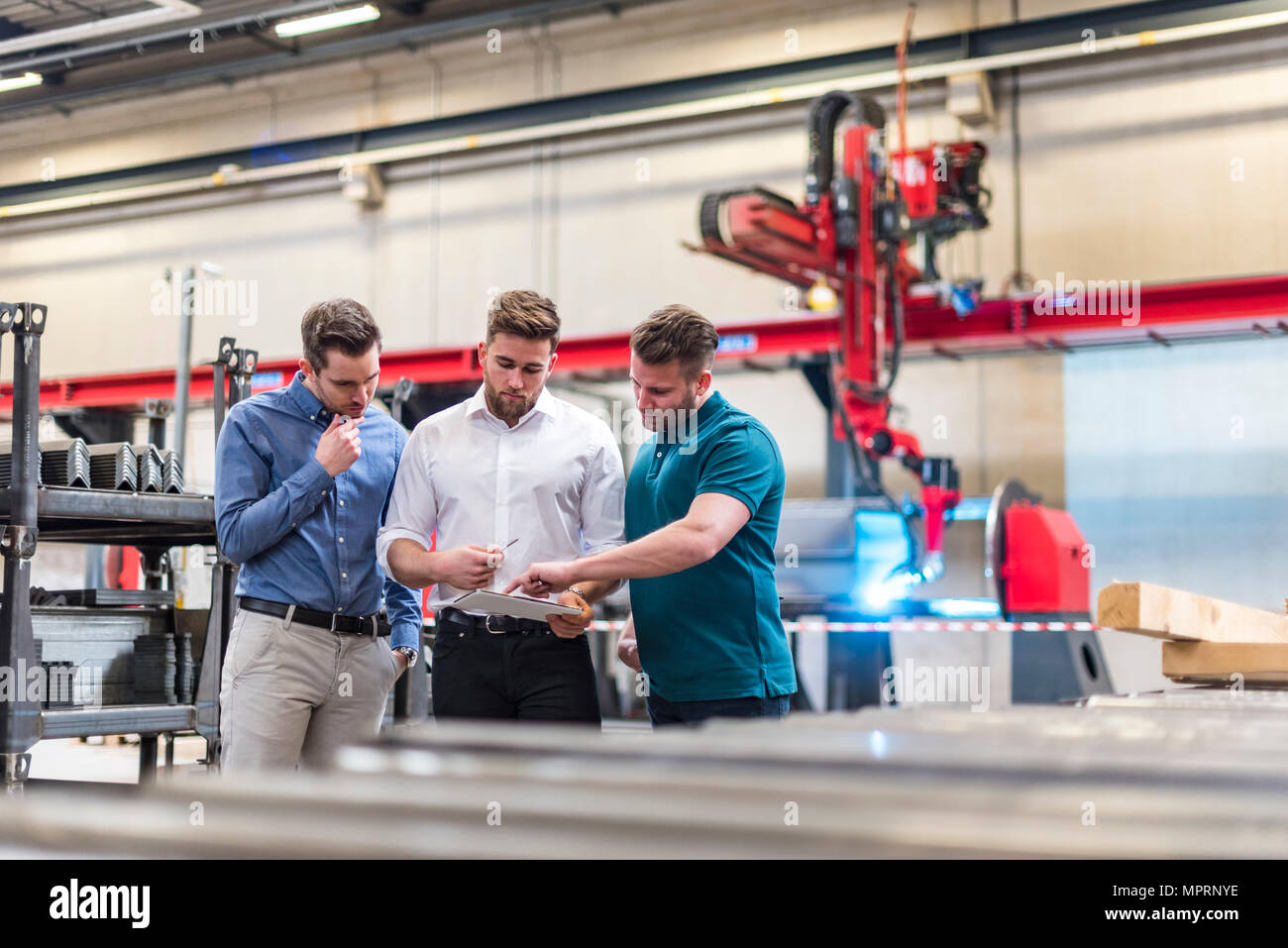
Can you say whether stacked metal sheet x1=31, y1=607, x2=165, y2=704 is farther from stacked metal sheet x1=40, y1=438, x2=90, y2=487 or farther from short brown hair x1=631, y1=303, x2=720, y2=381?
short brown hair x1=631, y1=303, x2=720, y2=381

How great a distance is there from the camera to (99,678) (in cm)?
384

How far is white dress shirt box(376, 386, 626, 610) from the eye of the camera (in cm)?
280

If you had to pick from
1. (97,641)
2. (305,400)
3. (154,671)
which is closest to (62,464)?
(97,641)

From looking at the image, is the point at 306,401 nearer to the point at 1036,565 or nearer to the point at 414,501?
the point at 414,501

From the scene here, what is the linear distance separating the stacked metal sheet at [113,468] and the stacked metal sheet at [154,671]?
52 cm

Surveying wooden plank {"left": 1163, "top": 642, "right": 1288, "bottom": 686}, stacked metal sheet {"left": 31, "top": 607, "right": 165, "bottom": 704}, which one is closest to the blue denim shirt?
stacked metal sheet {"left": 31, "top": 607, "right": 165, "bottom": 704}

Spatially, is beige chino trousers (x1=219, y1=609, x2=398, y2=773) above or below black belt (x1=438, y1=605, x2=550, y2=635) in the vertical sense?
below

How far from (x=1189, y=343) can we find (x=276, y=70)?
982 cm

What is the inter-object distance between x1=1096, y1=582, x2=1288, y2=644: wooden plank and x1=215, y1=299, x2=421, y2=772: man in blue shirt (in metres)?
1.63

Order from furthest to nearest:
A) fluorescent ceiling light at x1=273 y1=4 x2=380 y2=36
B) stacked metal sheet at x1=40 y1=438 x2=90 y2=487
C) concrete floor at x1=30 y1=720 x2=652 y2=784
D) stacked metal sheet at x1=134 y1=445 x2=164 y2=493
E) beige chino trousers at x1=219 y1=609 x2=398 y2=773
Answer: fluorescent ceiling light at x1=273 y1=4 x2=380 y2=36 < concrete floor at x1=30 y1=720 x2=652 y2=784 < stacked metal sheet at x1=134 y1=445 x2=164 y2=493 < stacked metal sheet at x1=40 y1=438 x2=90 y2=487 < beige chino trousers at x1=219 y1=609 x2=398 y2=773

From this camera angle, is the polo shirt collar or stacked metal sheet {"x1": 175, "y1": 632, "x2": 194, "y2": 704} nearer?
the polo shirt collar

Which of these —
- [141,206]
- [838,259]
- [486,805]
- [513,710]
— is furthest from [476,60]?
[486,805]

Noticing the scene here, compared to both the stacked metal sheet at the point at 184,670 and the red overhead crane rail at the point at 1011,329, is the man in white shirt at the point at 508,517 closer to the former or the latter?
the stacked metal sheet at the point at 184,670
